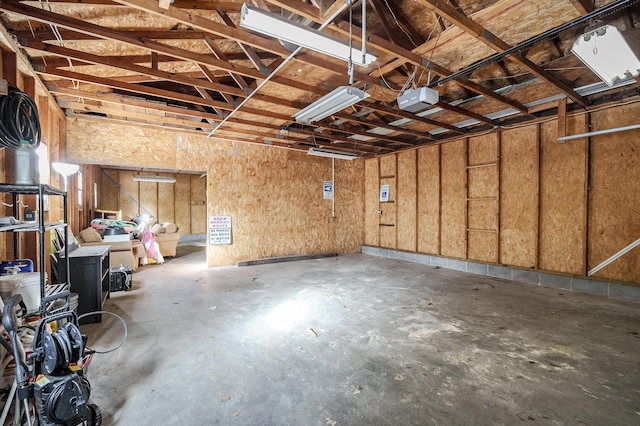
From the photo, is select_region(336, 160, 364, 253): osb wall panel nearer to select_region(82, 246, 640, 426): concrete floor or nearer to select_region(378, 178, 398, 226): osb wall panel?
select_region(378, 178, 398, 226): osb wall panel

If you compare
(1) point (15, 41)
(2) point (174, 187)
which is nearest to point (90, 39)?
(1) point (15, 41)

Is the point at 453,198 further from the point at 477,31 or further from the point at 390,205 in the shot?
the point at 477,31

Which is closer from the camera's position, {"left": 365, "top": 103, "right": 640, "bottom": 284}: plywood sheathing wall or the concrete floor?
the concrete floor

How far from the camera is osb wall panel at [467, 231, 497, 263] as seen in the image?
5359 mm

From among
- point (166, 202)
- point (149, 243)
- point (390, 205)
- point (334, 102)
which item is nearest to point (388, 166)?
point (390, 205)

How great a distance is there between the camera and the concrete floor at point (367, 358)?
5.79 feet

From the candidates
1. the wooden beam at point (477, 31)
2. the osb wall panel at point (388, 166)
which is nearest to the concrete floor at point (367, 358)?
the wooden beam at point (477, 31)

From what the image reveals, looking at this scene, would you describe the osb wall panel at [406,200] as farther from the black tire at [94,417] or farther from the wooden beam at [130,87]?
the black tire at [94,417]

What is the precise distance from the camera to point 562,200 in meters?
A: 4.51

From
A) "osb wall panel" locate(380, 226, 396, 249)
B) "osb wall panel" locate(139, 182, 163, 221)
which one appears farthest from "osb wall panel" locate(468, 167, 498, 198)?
"osb wall panel" locate(139, 182, 163, 221)

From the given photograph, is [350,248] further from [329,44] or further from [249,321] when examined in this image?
[329,44]

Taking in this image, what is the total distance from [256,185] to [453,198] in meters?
4.40

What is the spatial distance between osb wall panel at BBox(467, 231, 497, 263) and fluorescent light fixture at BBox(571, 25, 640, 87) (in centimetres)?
332

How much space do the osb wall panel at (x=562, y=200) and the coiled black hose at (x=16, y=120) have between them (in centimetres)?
672
